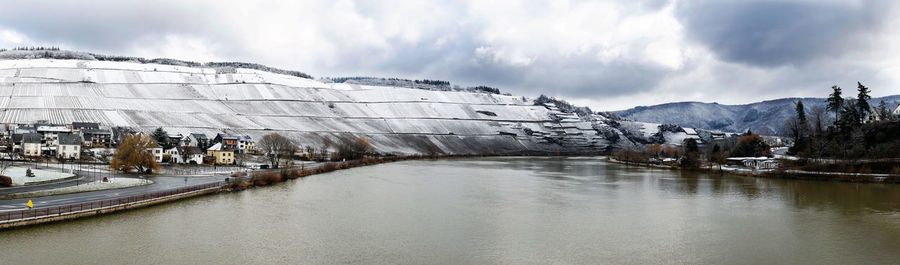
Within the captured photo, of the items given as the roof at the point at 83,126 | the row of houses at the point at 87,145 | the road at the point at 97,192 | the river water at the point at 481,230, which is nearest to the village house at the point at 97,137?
the row of houses at the point at 87,145

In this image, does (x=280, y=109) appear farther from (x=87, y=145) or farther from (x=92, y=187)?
(x=92, y=187)

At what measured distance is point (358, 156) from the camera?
69000 mm

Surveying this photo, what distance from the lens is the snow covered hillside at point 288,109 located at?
7881cm

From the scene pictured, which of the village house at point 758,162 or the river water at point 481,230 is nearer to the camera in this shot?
the river water at point 481,230

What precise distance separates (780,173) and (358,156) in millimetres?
45123

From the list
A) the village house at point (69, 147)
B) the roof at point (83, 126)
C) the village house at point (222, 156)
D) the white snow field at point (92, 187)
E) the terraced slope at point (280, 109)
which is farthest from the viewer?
the terraced slope at point (280, 109)

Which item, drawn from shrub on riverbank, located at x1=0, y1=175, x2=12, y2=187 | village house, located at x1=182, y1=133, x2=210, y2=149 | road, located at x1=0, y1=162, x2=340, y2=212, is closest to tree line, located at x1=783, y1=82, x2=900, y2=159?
road, located at x1=0, y1=162, x2=340, y2=212

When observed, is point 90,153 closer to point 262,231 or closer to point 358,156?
point 358,156

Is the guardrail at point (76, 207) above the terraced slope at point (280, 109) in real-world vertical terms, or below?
below

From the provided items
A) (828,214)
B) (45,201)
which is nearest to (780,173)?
(828,214)

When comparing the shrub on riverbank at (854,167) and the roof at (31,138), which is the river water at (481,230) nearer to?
the shrub on riverbank at (854,167)

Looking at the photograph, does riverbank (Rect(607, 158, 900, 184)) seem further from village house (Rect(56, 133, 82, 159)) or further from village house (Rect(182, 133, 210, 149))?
village house (Rect(56, 133, 82, 159))

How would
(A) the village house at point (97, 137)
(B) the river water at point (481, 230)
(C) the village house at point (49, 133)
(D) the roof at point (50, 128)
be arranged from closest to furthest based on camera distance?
(B) the river water at point (481, 230) → (C) the village house at point (49, 133) → (D) the roof at point (50, 128) → (A) the village house at point (97, 137)

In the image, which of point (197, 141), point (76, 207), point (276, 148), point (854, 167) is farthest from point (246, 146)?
point (854, 167)
